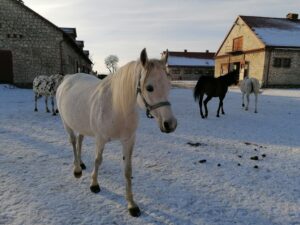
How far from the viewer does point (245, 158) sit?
5.01 m

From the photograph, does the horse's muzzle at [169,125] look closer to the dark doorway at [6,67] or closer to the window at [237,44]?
the dark doorway at [6,67]

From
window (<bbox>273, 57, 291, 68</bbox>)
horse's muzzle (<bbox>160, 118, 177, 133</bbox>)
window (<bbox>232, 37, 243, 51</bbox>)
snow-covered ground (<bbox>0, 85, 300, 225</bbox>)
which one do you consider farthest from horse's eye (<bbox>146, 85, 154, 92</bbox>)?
window (<bbox>232, 37, 243, 51</bbox>)

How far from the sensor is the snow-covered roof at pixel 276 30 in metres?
25.1

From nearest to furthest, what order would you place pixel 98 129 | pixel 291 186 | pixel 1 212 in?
1. pixel 1 212
2. pixel 98 129
3. pixel 291 186

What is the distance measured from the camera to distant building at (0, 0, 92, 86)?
18.5 metres

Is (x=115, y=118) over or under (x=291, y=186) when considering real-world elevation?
over

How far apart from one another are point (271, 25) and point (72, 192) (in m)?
31.9

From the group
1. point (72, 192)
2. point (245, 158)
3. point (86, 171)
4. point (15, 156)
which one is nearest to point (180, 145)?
point (245, 158)

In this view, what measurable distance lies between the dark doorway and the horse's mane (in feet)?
63.8

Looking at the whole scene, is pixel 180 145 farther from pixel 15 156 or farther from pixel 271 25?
pixel 271 25

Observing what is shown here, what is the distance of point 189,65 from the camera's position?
5588 centimetres

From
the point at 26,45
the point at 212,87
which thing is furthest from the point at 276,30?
the point at 26,45

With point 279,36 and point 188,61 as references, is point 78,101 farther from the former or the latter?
point 188,61

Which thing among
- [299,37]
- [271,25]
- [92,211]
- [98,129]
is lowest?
[92,211]
